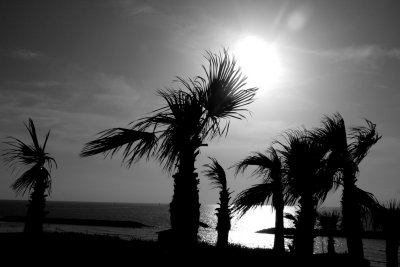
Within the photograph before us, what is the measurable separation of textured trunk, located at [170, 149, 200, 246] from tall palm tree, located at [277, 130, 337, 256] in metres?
2.70

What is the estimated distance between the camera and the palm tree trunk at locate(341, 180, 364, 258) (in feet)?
27.6

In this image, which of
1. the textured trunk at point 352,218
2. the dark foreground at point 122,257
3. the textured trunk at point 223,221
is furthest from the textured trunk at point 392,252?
the textured trunk at point 223,221

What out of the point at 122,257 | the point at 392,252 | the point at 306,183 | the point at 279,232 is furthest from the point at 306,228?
the point at 392,252

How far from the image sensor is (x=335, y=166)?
8.66 meters

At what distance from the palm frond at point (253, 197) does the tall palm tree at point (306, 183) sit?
3.06 feet

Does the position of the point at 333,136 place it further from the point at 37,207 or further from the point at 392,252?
the point at 37,207

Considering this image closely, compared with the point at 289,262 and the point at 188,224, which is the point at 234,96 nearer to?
the point at 188,224

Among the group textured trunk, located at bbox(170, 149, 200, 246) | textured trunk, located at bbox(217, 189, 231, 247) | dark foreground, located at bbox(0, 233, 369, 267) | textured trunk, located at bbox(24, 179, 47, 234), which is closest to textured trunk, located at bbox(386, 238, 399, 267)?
dark foreground, located at bbox(0, 233, 369, 267)

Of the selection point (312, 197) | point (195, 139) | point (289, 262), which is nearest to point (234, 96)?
point (195, 139)

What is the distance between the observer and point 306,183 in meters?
8.09

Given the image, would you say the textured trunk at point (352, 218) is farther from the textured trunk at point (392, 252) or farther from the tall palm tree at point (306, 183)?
the textured trunk at point (392, 252)

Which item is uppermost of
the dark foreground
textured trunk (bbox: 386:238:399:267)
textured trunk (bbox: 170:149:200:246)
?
textured trunk (bbox: 170:149:200:246)

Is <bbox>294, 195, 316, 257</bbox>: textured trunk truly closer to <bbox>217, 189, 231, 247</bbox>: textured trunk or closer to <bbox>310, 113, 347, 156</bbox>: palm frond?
<bbox>310, 113, 347, 156</bbox>: palm frond

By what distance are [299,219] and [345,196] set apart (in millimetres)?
1536
